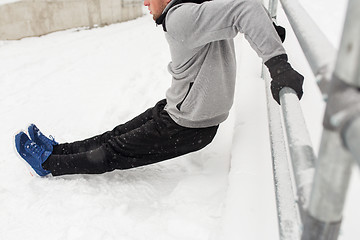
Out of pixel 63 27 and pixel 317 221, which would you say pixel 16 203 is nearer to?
pixel 317 221

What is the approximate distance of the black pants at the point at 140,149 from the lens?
6.77ft

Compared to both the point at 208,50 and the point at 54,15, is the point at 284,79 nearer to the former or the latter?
the point at 208,50

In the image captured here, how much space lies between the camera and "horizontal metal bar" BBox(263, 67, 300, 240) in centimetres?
113

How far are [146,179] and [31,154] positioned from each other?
27.9 inches

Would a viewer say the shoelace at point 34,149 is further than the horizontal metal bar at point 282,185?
Yes

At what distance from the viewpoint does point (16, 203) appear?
1986 millimetres

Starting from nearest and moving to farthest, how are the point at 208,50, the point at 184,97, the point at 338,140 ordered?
the point at 338,140 < the point at 208,50 < the point at 184,97

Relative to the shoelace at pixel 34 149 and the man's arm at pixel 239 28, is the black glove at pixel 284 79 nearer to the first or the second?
the man's arm at pixel 239 28

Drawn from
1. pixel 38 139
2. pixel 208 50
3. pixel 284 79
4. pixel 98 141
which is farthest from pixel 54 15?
pixel 284 79

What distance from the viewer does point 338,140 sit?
589 mm

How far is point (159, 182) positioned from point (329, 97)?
5.35ft

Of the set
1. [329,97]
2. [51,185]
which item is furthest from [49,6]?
[329,97]

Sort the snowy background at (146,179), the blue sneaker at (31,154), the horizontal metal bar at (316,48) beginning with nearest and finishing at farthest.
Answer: the horizontal metal bar at (316,48) < the snowy background at (146,179) < the blue sneaker at (31,154)

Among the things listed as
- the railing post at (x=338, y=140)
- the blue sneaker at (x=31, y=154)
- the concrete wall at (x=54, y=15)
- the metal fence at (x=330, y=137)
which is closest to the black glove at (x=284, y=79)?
the metal fence at (x=330, y=137)
